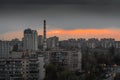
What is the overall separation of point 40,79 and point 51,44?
32.2 feet

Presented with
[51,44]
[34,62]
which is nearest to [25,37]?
[51,44]

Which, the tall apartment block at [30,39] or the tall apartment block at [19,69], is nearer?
the tall apartment block at [19,69]

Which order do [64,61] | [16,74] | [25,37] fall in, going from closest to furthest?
[16,74]
[64,61]
[25,37]

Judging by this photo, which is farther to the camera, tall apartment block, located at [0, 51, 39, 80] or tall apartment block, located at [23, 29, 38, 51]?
tall apartment block, located at [23, 29, 38, 51]

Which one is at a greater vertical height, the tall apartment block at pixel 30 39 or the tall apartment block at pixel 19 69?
the tall apartment block at pixel 30 39

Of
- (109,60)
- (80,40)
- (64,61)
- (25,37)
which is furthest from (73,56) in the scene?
(80,40)

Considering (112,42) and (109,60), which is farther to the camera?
(112,42)

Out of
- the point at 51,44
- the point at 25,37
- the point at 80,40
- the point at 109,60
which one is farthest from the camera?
the point at 80,40

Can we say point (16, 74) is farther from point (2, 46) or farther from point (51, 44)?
point (51, 44)

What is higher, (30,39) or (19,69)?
(30,39)

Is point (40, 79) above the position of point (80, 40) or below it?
below

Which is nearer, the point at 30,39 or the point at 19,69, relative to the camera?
the point at 19,69

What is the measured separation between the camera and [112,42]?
742 inches

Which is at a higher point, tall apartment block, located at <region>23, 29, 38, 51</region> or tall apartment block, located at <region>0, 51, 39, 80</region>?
tall apartment block, located at <region>23, 29, 38, 51</region>
